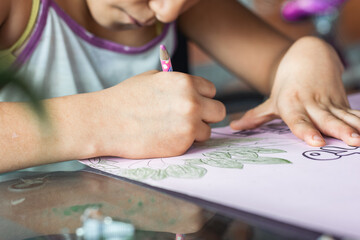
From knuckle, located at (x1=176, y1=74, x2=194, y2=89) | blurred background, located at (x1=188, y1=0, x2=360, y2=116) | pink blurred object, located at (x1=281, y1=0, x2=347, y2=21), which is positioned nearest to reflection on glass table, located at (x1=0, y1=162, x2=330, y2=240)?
knuckle, located at (x1=176, y1=74, x2=194, y2=89)

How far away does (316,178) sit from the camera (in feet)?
0.89

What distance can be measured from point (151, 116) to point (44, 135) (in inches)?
3.9

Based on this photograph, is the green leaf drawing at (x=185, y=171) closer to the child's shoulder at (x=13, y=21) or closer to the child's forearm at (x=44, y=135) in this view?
the child's forearm at (x=44, y=135)

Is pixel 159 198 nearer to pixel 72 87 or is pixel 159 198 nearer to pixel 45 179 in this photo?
pixel 45 179

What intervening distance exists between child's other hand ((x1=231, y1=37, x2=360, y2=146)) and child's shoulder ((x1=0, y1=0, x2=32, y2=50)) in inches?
11.7

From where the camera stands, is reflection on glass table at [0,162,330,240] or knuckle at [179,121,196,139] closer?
reflection on glass table at [0,162,330,240]

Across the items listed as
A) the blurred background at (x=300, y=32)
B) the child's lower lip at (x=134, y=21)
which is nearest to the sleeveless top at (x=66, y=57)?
the child's lower lip at (x=134, y=21)

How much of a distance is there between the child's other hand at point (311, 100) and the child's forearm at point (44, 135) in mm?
199

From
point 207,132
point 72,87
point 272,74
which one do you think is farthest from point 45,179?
point 272,74

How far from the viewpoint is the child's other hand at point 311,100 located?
1.25ft

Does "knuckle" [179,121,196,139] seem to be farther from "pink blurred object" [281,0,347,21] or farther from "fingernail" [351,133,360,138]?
"pink blurred object" [281,0,347,21]

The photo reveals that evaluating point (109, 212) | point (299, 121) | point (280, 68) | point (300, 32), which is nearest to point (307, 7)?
point (300, 32)

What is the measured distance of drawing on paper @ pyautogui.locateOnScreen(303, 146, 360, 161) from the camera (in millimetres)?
322

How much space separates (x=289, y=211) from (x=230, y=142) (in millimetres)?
185
